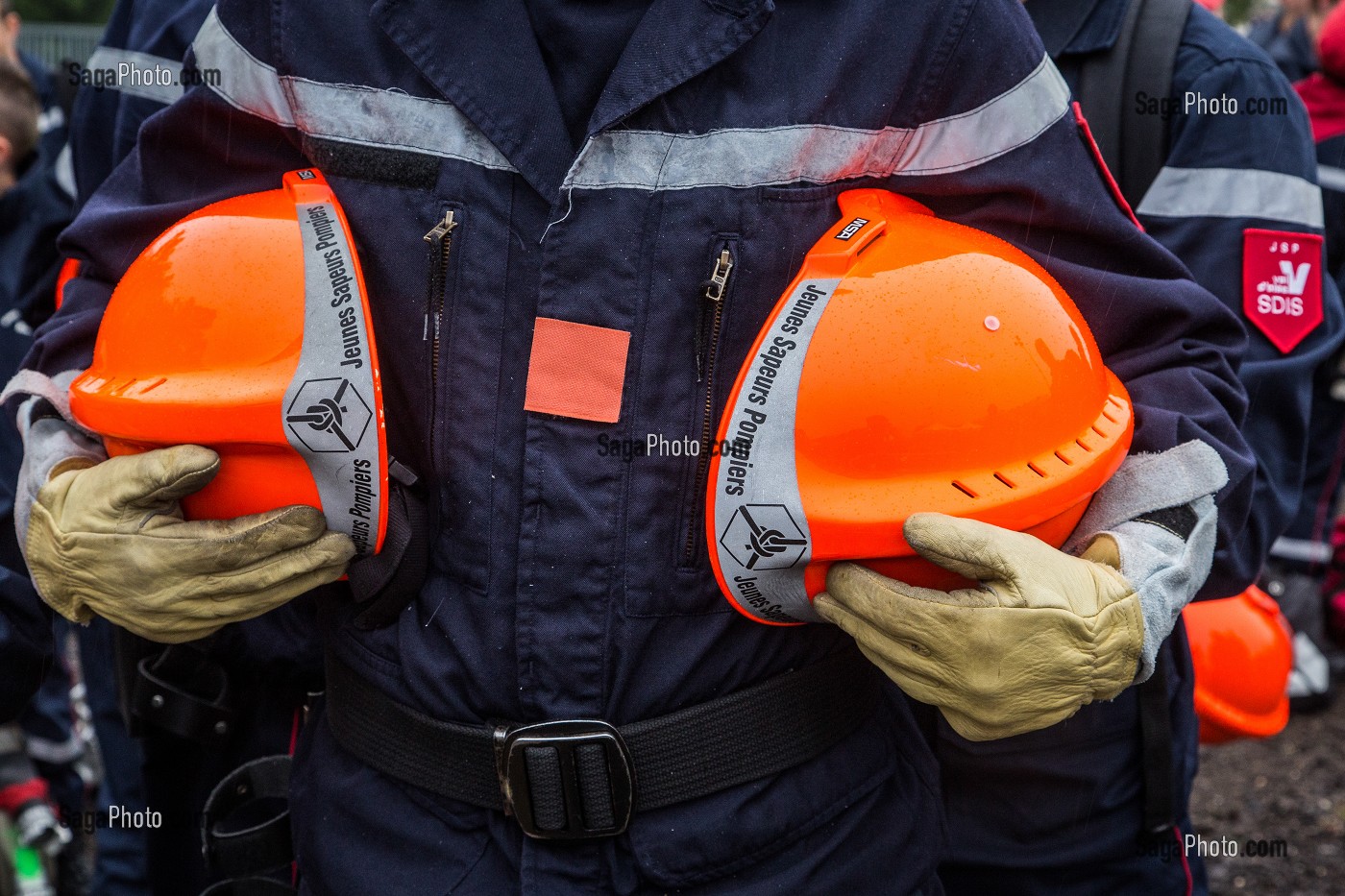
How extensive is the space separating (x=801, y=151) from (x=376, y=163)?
1.77 feet

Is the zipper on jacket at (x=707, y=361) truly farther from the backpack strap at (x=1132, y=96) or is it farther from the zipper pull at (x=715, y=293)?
the backpack strap at (x=1132, y=96)

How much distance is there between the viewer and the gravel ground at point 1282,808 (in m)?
3.92

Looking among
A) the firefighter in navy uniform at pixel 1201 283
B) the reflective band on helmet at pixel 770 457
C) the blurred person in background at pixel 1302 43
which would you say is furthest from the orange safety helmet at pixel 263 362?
the blurred person in background at pixel 1302 43

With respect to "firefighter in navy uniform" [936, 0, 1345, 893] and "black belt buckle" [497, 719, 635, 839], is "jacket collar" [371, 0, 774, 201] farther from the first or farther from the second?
"firefighter in navy uniform" [936, 0, 1345, 893]

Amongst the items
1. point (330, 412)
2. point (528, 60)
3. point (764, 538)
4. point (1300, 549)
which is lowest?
point (1300, 549)

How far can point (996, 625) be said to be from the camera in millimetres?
1440

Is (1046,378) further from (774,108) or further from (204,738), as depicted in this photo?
(204,738)

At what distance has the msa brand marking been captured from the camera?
59.7 inches

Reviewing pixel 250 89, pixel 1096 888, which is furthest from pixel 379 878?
pixel 1096 888

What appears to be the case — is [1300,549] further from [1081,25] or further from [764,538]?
[764,538]

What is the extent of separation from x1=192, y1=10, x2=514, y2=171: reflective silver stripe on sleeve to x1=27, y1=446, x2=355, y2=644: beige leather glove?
1.48 ft

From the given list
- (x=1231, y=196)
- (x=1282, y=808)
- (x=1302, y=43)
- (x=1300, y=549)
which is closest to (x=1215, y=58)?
(x=1231, y=196)

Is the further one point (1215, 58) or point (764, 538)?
point (1215, 58)

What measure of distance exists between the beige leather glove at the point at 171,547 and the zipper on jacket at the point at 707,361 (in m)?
0.44
